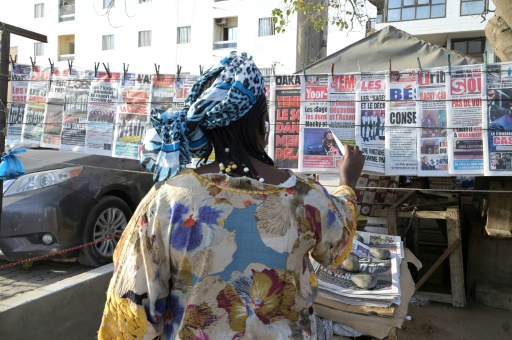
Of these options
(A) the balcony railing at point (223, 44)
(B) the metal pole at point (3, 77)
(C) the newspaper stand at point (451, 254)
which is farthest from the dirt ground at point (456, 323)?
(A) the balcony railing at point (223, 44)

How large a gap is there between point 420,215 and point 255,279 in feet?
10.4

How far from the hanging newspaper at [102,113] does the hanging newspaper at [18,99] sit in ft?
1.95

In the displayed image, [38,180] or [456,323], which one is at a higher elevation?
A: [38,180]

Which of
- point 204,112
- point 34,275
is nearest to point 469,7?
point 34,275

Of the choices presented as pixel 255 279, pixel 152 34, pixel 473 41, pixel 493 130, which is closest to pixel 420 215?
pixel 493 130

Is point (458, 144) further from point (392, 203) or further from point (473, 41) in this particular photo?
point (473, 41)

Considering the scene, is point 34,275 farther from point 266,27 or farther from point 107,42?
point 107,42

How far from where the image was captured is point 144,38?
22484 millimetres

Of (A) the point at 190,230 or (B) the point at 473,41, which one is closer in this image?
(A) the point at 190,230

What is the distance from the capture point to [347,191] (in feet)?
4.70

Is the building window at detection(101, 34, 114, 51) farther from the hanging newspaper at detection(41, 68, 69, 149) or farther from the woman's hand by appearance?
the woman's hand

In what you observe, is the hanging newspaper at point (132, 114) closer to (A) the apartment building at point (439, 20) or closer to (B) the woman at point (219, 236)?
(B) the woman at point (219, 236)

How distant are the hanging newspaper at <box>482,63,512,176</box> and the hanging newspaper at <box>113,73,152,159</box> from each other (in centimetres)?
224

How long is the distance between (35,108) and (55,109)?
0.18m
